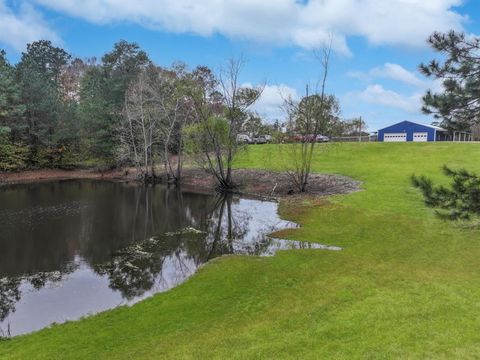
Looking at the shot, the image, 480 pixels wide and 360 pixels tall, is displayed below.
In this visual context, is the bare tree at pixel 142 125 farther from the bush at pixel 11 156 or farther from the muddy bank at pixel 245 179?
the bush at pixel 11 156

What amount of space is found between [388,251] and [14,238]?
661 inches

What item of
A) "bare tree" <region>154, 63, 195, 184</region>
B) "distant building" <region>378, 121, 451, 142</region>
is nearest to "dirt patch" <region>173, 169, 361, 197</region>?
"bare tree" <region>154, 63, 195, 184</region>

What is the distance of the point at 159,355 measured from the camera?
7.86 m

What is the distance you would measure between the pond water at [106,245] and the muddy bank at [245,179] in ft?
11.2

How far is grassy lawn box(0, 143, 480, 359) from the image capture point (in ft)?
25.5

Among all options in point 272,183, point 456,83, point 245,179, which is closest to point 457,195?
point 456,83

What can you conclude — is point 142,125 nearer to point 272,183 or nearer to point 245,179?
point 245,179

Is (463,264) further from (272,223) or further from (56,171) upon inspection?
(56,171)

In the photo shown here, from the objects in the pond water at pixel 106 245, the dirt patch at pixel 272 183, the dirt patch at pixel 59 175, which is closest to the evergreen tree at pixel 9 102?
the dirt patch at pixel 59 175

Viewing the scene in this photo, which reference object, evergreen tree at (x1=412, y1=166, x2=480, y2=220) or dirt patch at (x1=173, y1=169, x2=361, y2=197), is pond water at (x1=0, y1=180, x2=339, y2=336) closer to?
dirt patch at (x1=173, y1=169, x2=361, y2=197)

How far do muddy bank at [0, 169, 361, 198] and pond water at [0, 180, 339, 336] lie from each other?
134 inches

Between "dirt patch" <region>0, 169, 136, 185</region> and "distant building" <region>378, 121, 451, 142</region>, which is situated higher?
"distant building" <region>378, 121, 451, 142</region>

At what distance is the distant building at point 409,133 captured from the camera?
197ft

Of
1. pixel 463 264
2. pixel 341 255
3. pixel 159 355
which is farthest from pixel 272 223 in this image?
pixel 159 355
